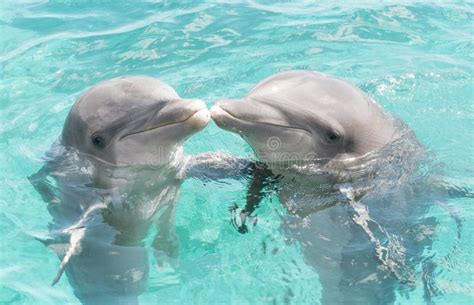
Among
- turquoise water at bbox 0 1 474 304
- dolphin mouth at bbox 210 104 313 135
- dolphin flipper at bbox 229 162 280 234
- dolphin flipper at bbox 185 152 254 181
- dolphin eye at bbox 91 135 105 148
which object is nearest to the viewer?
dolphin mouth at bbox 210 104 313 135

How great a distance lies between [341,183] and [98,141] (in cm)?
246

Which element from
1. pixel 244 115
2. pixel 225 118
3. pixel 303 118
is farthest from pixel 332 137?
pixel 225 118

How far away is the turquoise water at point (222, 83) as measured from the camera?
630cm

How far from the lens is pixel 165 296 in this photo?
248 inches

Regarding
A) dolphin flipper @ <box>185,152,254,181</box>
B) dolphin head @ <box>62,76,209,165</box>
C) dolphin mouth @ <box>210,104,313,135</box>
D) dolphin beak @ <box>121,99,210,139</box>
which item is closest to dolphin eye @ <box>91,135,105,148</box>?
dolphin head @ <box>62,76,209,165</box>

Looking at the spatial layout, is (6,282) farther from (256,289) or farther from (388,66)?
(388,66)

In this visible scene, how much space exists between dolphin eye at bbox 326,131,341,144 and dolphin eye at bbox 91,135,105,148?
87.8 inches

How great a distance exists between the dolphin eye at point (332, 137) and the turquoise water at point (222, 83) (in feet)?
3.51

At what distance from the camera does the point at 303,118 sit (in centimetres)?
553

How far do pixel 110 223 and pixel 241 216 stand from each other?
140 cm

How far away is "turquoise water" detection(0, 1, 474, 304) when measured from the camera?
6301mm

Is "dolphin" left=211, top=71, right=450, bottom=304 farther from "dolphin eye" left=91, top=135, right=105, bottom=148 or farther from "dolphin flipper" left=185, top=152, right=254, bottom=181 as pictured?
"dolphin eye" left=91, top=135, right=105, bottom=148

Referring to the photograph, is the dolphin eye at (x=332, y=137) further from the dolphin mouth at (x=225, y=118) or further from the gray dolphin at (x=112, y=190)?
the gray dolphin at (x=112, y=190)

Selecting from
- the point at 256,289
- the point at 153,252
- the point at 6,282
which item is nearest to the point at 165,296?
the point at 153,252
